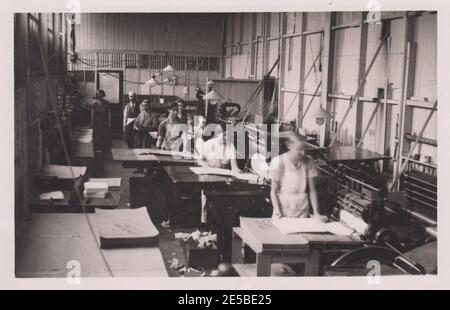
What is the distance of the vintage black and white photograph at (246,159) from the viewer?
9.54 ft

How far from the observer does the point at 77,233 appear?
311 centimetres

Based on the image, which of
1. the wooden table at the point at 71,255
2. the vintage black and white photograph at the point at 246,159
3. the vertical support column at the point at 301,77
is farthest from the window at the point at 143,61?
the wooden table at the point at 71,255

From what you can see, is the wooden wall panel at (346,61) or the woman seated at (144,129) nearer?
the wooden wall panel at (346,61)

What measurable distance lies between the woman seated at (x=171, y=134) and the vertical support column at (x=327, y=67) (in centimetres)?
203

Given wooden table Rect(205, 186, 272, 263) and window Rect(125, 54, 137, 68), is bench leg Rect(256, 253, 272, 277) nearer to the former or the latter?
wooden table Rect(205, 186, 272, 263)

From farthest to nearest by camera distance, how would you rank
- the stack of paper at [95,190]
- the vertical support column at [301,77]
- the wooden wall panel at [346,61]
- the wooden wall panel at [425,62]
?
the vertical support column at [301,77]
the wooden wall panel at [346,61]
the wooden wall panel at [425,62]
the stack of paper at [95,190]

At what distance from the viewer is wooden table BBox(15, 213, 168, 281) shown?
2686mm

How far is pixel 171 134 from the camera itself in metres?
7.21

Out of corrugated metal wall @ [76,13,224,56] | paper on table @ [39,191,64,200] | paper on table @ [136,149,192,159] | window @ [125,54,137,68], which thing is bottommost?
paper on table @ [39,191,64,200]

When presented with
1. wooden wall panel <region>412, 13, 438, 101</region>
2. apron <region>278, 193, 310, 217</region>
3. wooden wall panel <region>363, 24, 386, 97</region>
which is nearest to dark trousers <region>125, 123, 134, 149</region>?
wooden wall panel <region>363, 24, 386, 97</region>

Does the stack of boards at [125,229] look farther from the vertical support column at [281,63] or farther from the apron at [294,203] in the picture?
the vertical support column at [281,63]

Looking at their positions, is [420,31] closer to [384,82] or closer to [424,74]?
[424,74]
